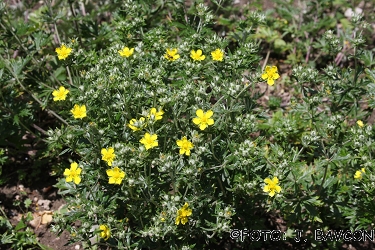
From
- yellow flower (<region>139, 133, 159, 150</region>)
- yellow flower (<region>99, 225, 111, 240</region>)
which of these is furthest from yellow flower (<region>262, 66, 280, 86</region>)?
yellow flower (<region>99, 225, 111, 240</region>)

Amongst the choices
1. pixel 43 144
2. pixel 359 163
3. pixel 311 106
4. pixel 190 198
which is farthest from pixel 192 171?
pixel 43 144

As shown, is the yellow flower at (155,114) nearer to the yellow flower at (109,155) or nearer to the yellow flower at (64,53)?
the yellow flower at (109,155)

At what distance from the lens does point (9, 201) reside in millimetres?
4715

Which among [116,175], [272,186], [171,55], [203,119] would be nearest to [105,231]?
[116,175]

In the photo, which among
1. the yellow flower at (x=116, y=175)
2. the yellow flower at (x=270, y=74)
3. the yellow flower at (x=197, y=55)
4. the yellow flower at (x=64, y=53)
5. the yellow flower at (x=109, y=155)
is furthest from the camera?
the yellow flower at (x=64, y=53)

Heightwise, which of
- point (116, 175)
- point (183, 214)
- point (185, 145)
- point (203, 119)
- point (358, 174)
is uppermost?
point (203, 119)

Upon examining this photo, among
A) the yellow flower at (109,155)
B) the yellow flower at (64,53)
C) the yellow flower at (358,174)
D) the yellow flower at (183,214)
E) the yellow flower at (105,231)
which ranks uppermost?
the yellow flower at (64,53)

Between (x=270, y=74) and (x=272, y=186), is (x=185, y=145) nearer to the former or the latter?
(x=272, y=186)

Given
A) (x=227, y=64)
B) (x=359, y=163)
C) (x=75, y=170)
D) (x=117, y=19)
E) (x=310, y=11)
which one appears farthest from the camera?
(x=310, y=11)

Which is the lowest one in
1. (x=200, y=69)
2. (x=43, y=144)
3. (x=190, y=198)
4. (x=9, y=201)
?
(x=9, y=201)

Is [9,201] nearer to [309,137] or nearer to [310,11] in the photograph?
[309,137]

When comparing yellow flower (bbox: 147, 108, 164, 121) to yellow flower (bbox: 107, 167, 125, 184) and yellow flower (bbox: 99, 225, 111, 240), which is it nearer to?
yellow flower (bbox: 107, 167, 125, 184)

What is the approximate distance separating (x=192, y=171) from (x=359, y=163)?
5.23 ft

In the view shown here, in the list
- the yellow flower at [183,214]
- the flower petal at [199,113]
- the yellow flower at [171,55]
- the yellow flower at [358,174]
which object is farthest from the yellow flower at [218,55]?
the yellow flower at [358,174]
